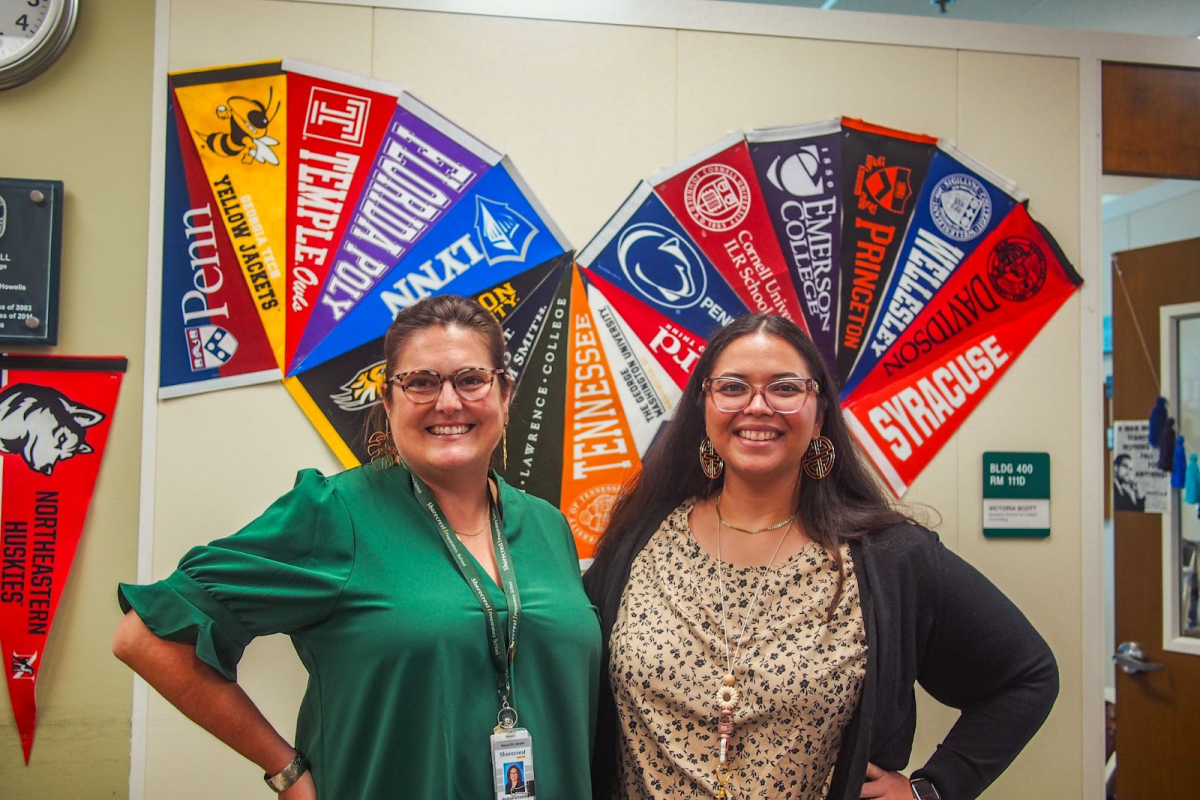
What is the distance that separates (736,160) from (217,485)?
1542 millimetres

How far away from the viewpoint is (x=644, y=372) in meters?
2.05

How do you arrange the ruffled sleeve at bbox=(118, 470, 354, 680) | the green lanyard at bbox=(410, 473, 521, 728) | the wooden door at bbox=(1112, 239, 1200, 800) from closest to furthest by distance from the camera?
the ruffled sleeve at bbox=(118, 470, 354, 680)
the green lanyard at bbox=(410, 473, 521, 728)
the wooden door at bbox=(1112, 239, 1200, 800)

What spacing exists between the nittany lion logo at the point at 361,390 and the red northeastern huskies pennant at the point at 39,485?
524 mm

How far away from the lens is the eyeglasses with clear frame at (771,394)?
1439 mm

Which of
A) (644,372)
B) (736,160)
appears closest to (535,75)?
(736,160)

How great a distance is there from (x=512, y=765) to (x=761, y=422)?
2.32ft

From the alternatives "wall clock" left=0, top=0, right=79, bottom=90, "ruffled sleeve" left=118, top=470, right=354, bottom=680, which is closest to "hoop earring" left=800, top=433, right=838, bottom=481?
"ruffled sleeve" left=118, top=470, right=354, bottom=680

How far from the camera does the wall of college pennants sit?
1.91 meters

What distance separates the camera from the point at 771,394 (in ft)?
4.75

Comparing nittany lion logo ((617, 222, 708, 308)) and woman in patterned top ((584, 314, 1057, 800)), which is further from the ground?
nittany lion logo ((617, 222, 708, 308))

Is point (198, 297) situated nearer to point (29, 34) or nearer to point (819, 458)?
point (29, 34)

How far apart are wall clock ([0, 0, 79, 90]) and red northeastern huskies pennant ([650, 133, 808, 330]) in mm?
1471

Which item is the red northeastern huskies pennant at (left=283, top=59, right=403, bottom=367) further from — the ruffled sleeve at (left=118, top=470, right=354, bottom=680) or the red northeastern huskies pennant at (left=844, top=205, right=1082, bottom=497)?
the red northeastern huskies pennant at (left=844, top=205, right=1082, bottom=497)

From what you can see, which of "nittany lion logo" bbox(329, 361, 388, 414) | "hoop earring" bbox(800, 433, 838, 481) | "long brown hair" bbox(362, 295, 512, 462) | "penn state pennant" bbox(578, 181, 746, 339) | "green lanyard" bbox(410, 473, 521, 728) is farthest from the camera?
"penn state pennant" bbox(578, 181, 746, 339)
